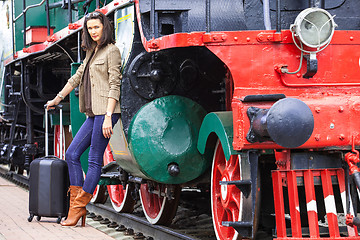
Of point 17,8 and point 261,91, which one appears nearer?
point 261,91

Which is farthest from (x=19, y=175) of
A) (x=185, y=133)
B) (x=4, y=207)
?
(x=185, y=133)

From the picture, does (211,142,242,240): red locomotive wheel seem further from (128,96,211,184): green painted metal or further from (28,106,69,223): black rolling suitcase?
(28,106,69,223): black rolling suitcase

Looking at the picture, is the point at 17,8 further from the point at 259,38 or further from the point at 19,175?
the point at 259,38

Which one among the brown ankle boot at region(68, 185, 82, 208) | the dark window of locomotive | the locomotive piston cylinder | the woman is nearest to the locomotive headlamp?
→ the locomotive piston cylinder

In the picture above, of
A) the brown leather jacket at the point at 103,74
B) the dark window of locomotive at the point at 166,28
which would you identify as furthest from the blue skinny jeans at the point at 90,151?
the dark window of locomotive at the point at 166,28

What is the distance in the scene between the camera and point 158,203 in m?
7.11

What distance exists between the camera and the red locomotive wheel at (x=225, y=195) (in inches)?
196

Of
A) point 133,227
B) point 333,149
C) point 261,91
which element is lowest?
point 133,227

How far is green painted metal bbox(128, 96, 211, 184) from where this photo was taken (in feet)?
18.4

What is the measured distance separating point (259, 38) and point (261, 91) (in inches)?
14.0

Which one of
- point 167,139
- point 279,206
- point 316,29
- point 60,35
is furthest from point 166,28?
point 60,35

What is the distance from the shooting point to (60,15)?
10.7 metres

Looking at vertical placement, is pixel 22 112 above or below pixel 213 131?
above

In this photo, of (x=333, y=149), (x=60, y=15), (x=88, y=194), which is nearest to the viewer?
(x=333, y=149)
